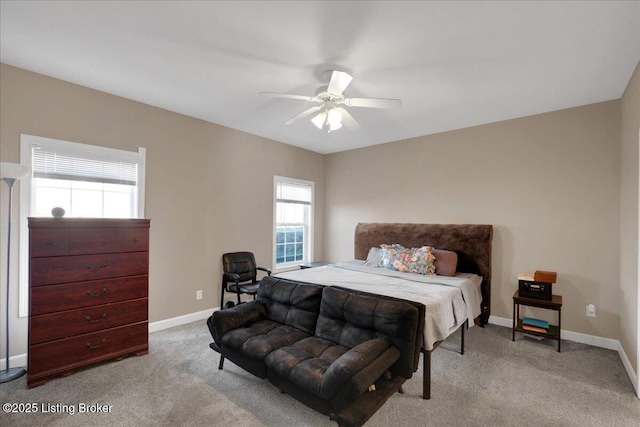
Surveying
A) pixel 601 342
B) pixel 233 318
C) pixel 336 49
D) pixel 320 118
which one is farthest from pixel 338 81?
pixel 601 342

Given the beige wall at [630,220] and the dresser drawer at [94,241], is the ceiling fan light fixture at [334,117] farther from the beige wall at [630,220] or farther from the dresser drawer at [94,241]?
the beige wall at [630,220]

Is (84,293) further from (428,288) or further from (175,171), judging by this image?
(428,288)

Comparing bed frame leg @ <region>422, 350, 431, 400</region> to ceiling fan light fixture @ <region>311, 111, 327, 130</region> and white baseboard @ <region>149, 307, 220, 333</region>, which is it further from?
white baseboard @ <region>149, 307, 220, 333</region>

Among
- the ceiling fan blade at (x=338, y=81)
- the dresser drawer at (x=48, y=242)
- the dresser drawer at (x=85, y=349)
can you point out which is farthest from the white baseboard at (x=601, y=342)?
the dresser drawer at (x=48, y=242)

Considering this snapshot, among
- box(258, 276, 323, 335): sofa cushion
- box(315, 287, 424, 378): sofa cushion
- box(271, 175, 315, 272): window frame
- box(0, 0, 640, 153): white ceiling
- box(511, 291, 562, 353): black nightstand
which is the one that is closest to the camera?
box(0, 0, 640, 153): white ceiling

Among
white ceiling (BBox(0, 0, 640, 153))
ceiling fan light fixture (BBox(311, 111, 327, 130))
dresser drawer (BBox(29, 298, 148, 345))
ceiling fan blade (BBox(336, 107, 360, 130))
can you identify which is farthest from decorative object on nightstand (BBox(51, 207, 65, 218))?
ceiling fan blade (BBox(336, 107, 360, 130))

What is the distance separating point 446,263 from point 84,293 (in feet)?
12.7

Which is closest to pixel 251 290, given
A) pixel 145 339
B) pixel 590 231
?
pixel 145 339

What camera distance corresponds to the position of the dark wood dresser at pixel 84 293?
2447 millimetres

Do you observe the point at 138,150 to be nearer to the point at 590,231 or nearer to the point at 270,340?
the point at 270,340

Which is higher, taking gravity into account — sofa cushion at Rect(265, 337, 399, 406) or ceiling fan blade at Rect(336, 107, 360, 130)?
ceiling fan blade at Rect(336, 107, 360, 130)

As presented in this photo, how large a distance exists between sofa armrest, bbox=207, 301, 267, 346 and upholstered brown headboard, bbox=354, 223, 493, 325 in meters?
2.60

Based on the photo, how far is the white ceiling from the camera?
1.91 meters

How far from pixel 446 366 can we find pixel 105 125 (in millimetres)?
4295
